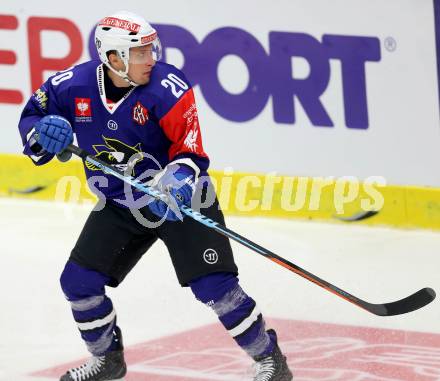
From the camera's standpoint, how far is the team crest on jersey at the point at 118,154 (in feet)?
14.8

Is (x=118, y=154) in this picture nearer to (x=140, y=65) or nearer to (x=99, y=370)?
(x=140, y=65)

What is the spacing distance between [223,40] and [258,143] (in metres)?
0.61

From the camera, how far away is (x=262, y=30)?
7027 mm

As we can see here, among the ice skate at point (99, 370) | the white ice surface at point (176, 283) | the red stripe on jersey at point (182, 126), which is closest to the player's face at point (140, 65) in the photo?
the red stripe on jersey at point (182, 126)

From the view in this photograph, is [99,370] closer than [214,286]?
No

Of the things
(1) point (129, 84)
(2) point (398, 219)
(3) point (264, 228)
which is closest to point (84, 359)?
(1) point (129, 84)

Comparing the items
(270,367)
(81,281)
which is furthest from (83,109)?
(270,367)

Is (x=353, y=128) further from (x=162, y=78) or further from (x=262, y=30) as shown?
(x=162, y=78)

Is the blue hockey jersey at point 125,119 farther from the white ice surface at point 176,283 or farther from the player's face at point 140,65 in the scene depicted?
the white ice surface at point 176,283

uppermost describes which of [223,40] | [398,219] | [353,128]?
[223,40]

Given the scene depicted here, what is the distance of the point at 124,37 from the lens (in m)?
4.44

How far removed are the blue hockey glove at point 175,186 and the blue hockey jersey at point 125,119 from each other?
0.15 ft

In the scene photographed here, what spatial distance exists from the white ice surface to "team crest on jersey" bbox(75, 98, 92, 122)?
1042 millimetres

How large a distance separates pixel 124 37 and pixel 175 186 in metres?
0.56
